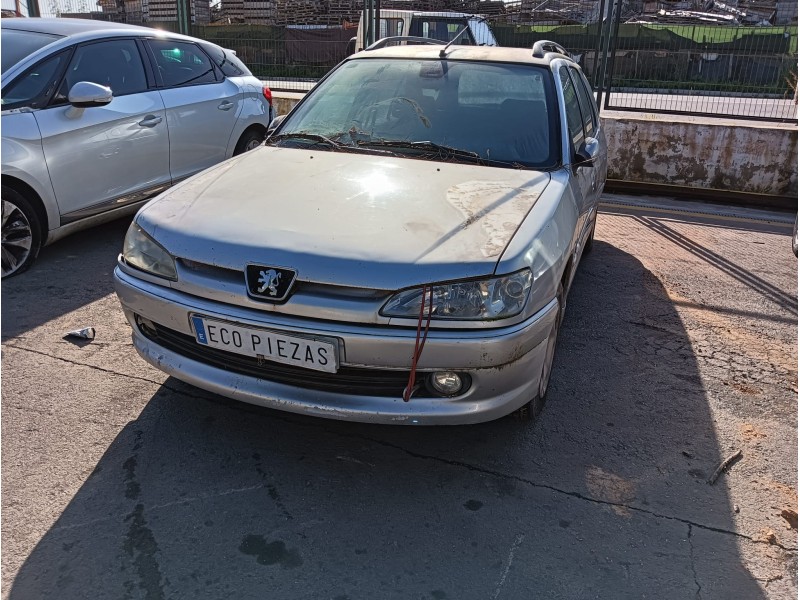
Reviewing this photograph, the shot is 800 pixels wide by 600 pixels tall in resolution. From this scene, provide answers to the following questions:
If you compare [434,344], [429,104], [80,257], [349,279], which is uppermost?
[429,104]

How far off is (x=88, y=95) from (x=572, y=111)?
127 inches

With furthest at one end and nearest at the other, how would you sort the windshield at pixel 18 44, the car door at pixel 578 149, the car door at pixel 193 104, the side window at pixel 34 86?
1. the car door at pixel 193 104
2. the windshield at pixel 18 44
3. the side window at pixel 34 86
4. the car door at pixel 578 149

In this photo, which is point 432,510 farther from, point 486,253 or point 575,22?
point 575,22

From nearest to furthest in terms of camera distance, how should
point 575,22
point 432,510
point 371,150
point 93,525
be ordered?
point 93,525, point 432,510, point 371,150, point 575,22

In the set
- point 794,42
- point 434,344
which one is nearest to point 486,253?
point 434,344

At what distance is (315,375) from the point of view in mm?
2572

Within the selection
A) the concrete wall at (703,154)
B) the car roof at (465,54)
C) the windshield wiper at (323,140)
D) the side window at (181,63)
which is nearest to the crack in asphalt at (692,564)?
the windshield wiper at (323,140)

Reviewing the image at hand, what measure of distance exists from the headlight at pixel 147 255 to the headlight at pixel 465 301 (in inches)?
37.3

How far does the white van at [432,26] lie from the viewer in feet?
34.3

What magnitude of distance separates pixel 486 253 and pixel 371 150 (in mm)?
1302

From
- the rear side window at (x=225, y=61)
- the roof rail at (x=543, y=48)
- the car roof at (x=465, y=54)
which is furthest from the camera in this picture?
the rear side window at (x=225, y=61)

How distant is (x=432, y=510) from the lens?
8.43 ft

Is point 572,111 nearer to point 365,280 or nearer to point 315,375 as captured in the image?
point 365,280

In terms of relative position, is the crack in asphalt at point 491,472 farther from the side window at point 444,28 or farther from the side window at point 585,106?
the side window at point 444,28
